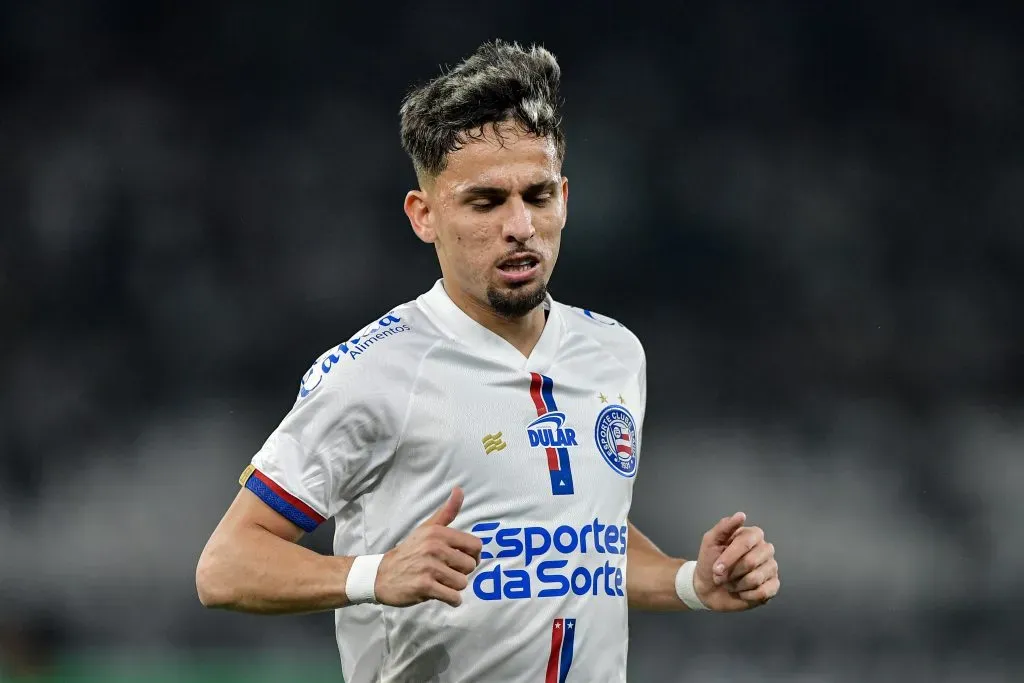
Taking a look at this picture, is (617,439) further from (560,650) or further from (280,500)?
(280,500)

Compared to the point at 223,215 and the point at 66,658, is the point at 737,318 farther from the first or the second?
the point at 66,658

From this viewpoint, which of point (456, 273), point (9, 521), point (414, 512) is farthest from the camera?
point (9, 521)

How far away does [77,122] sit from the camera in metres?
8.01

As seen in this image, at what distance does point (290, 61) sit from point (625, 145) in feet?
7.90

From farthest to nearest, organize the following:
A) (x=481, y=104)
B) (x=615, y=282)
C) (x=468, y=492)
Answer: (x=615, y=282) < (x=481, y=104) < (x=468, y=492)

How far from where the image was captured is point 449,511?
2367mm

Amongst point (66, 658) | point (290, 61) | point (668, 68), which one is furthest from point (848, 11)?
point (66, 658)

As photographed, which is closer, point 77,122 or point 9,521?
point 9,521

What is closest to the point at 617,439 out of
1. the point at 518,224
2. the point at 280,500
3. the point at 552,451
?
the point at 552,451

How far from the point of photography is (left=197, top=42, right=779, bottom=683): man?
2.54m

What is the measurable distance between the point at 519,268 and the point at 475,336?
0.22 metres

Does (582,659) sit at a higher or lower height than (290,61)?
lower

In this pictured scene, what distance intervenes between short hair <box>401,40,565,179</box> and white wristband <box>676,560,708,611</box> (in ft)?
3.54

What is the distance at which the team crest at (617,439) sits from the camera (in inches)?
112
